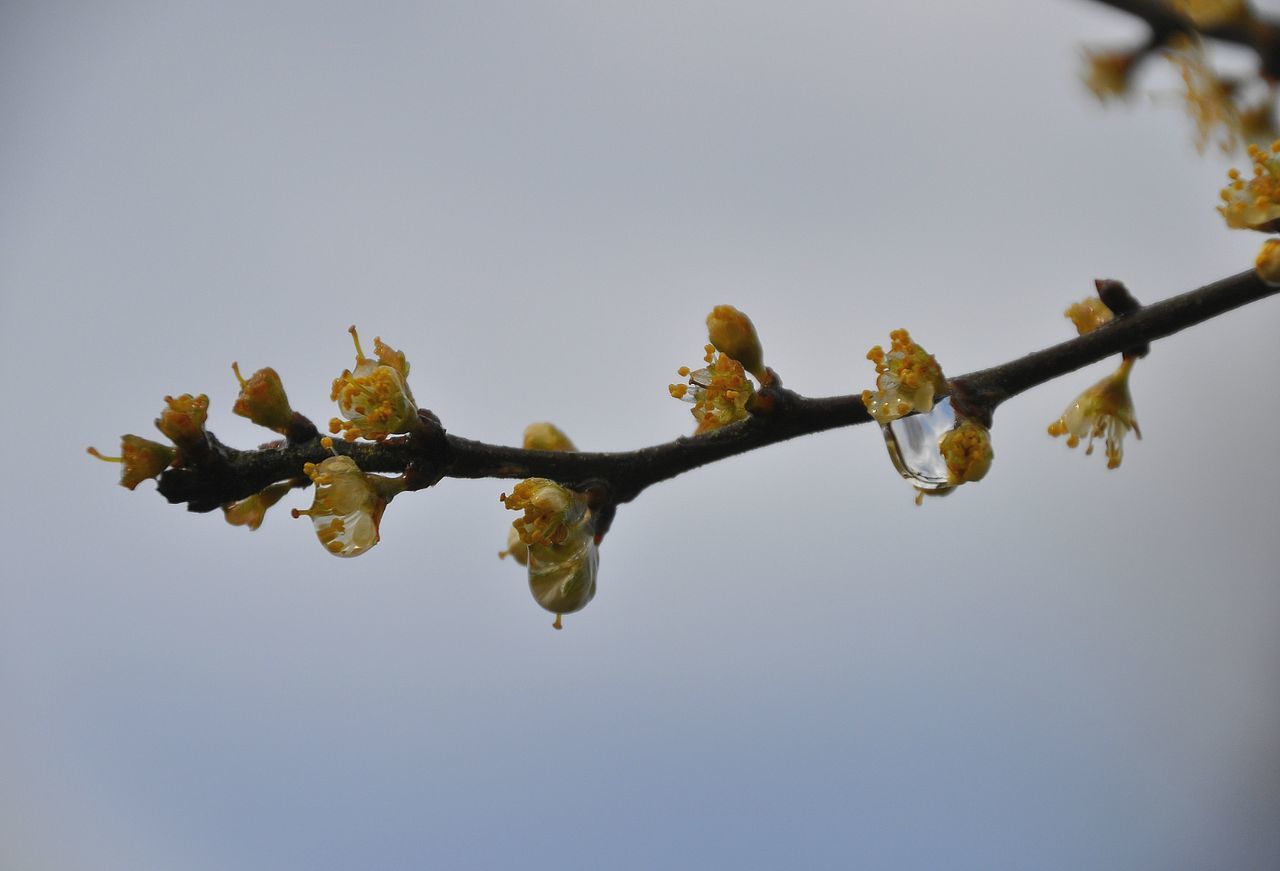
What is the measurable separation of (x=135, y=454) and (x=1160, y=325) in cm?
121

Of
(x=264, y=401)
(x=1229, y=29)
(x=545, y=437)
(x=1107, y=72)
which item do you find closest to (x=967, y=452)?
(x=545, y=437)

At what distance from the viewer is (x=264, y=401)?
110cm

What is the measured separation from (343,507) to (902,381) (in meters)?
0.67

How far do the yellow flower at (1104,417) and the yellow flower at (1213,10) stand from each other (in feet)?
2.36

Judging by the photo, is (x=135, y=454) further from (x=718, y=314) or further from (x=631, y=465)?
(x=718, y=314)

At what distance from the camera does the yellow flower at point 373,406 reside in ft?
3.56

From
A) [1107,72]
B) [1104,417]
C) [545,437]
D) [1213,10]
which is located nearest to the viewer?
[1104,417]

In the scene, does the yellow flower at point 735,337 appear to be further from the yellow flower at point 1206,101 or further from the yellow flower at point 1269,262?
the yellow flower at point 1206,101

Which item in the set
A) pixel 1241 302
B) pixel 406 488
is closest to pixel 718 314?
pixel 406 488

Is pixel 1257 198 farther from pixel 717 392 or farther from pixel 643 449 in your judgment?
pixel 643 449

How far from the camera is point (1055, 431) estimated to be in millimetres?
1329

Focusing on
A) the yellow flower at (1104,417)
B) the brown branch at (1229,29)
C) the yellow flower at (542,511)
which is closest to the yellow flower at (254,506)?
the yellow flower at (542,511)

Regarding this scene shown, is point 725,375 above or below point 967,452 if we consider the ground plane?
above

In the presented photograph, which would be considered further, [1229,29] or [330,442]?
[1229,29]
